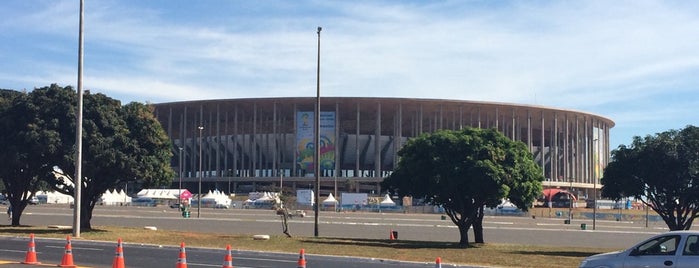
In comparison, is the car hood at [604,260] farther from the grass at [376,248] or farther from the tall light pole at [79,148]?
the tall light pole at [79,148]

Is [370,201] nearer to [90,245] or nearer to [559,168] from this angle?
[559,168]

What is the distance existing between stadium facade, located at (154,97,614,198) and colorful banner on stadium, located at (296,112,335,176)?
16cm

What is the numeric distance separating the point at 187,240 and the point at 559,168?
417 feet

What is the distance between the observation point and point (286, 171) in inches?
6033

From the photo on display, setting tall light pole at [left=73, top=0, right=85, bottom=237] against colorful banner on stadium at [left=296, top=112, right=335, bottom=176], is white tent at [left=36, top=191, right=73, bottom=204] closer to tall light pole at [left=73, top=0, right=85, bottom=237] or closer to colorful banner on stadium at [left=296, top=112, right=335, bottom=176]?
colorful banner on stadium at [left=296, top=112, right=335, bottom=176]

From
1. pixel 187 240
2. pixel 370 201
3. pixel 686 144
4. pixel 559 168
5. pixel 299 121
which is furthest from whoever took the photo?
pixel 559 168

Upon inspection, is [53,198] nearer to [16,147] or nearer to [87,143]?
[16,147]

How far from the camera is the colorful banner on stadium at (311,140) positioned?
138m

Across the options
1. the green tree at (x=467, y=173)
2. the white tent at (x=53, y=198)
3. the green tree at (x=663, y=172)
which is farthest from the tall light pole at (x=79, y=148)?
the white tent at (x=53, y=198)

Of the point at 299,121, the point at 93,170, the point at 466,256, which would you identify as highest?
the point at 299,121

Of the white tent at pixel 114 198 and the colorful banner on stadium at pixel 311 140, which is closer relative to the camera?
the white tent at pixel 114 198

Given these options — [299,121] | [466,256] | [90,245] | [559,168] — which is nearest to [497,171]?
[466,256]

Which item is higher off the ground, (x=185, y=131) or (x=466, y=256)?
(x=185, y=131)

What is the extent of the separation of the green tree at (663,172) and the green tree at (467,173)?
482 cm
